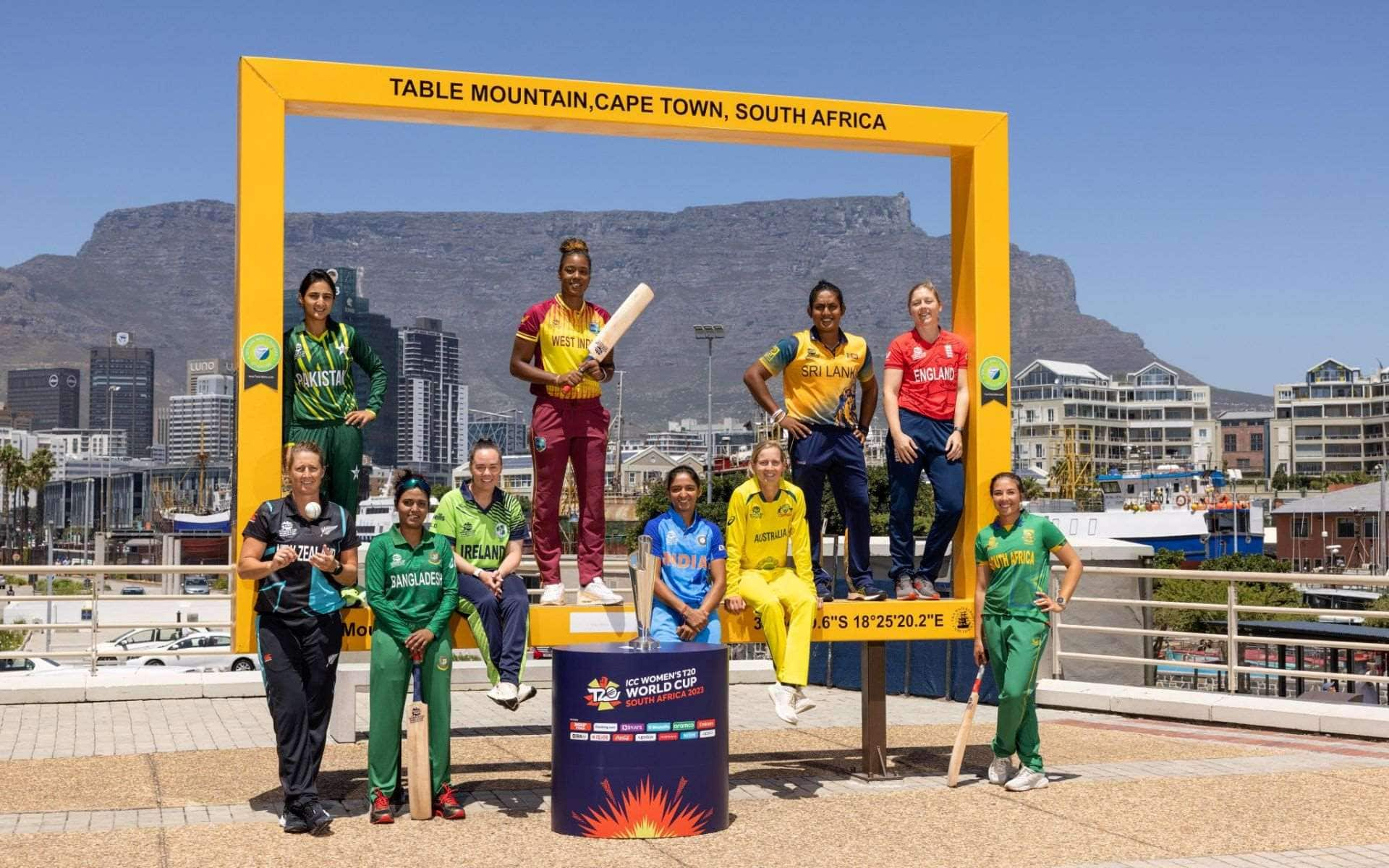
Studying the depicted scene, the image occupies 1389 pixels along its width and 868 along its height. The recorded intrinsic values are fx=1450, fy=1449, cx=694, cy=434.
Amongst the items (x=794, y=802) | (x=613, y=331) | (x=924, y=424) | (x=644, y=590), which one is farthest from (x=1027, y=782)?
(x=613, y=331)

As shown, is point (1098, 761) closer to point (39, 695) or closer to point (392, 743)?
point (392, 743)

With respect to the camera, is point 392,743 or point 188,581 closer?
point 392,743

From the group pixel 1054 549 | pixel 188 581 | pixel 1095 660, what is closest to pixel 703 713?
pixel 1054 549

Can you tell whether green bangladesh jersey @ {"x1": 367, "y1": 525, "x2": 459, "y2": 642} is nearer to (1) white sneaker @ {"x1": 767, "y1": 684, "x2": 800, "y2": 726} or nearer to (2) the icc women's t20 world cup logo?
(2) the icc women's t20 world cup logo

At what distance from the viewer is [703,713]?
7.52m

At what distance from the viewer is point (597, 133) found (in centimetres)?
932

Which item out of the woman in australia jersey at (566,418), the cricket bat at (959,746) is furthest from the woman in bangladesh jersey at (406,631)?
the cricket bat at (959,746)

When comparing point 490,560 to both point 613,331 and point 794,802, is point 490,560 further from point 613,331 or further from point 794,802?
point 794,802

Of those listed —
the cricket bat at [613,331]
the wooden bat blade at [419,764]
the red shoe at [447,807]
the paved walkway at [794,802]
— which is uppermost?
the cricket bat at [613,331]

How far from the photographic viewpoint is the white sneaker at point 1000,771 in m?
8.95

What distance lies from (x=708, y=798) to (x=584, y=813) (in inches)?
25.6

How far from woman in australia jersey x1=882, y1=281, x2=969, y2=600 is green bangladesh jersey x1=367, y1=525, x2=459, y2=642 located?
124 inches

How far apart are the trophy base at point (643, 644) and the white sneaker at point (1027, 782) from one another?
248 centimetres

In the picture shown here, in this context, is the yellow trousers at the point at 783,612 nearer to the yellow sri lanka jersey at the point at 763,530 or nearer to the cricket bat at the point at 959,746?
the yellow sri lanka jersey at the point at 763,530
